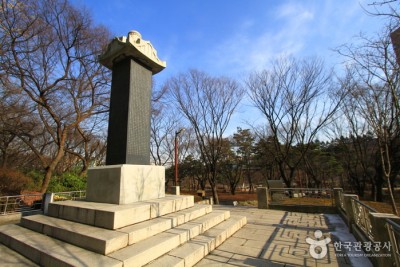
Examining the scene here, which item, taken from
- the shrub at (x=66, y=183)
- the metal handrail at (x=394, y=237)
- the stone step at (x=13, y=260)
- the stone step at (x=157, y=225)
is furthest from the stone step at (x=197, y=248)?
the shrub at (x=66, y=183)

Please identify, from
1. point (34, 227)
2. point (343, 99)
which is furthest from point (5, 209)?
point (343, 99)

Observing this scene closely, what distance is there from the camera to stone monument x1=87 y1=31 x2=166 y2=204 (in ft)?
17.0

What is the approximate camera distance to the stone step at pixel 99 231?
11.6 feet

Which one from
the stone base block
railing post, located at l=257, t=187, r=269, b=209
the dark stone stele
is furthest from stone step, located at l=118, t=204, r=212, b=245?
railing post, located at l=257, t=187, r=269, b=209

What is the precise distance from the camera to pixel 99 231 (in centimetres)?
393

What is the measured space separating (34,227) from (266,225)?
20.2ft

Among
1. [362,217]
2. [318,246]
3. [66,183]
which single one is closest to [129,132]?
[318,246]

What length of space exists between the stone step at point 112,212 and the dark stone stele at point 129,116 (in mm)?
1417

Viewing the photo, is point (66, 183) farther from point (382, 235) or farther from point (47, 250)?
point (382, 235)

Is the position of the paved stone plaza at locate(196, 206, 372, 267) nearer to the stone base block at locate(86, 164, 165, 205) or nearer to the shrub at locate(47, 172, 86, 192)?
the stone base block at locate(86, 164, 165, 205)

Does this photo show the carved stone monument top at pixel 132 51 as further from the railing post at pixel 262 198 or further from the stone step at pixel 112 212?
the railing post at pixel 262 198

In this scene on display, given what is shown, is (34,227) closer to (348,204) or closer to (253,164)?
(348,204)

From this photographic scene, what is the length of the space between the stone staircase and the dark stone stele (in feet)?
5.24

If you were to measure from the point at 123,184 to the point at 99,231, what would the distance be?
1222mm
